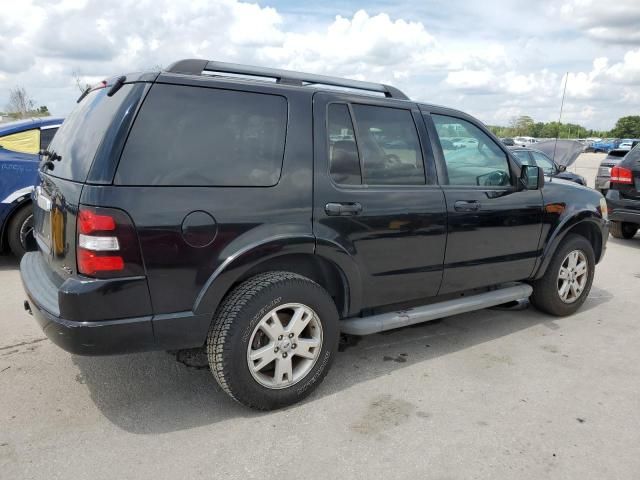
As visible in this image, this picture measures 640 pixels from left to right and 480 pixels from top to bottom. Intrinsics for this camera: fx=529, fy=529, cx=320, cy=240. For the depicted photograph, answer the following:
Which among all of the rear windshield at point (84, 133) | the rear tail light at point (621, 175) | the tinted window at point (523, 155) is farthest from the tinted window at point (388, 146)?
the tinted window at point (523, 155)

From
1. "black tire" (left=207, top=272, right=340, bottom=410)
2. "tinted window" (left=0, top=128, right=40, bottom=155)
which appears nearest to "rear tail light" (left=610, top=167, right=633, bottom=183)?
"black tire" (left=207, top=272, right=340, bottom=410)

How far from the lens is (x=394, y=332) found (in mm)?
4414

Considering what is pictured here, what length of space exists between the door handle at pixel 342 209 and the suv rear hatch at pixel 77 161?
1.20 metres

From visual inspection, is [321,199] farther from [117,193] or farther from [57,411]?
[57,411]

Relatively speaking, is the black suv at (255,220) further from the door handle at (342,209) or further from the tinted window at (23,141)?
the tinted window at (23,141)

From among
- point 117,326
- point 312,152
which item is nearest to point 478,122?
point 312,152

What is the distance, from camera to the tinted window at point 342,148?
3.25 metres

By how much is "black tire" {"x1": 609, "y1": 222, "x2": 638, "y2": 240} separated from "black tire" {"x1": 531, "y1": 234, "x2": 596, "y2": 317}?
4544 mm

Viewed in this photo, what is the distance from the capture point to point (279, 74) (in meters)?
3.28

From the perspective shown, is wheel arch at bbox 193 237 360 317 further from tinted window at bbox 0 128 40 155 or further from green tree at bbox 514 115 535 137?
green tree at bbox 514 115 535 137

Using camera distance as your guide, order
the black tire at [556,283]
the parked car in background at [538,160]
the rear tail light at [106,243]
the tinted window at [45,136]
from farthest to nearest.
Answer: the parked car in background at [538,160], the tinted window at [45,136], the black tire at [556,283], the rear tail light at [106,243]

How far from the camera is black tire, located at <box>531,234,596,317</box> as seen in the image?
15.3 feet

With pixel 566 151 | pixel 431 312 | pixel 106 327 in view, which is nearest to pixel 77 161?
pixel 106 327

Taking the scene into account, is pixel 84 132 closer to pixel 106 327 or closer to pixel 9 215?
pixel 106 327
